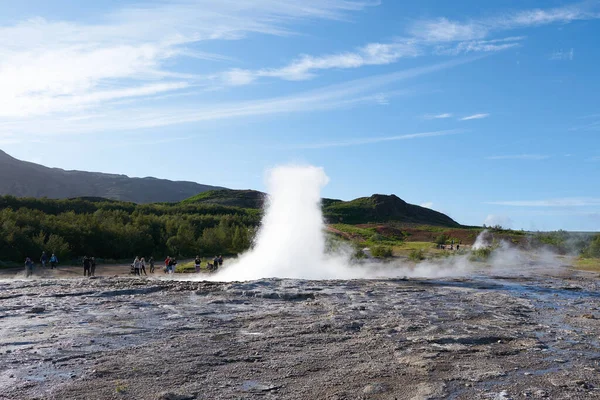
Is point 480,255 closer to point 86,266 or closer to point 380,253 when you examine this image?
point 380,253

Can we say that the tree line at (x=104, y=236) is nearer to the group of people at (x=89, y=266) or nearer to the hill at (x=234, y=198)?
the group of people at (x=89, y=266)

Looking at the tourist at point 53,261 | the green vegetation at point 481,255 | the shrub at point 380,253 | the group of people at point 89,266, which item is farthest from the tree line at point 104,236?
the green vegetation at point 481,255

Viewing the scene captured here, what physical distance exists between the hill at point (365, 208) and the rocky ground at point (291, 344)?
8312cm

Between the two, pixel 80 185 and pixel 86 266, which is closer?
pixel 86 266

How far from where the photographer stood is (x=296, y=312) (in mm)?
17766

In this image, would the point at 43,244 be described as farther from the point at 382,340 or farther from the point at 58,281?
the point at 382,340

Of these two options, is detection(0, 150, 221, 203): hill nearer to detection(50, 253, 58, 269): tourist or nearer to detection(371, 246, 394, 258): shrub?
detection(50, 253, 58, 269): tourist

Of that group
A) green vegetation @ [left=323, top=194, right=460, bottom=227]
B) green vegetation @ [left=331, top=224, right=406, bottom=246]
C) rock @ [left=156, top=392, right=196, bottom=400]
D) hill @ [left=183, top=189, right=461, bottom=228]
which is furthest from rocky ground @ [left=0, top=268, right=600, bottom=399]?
hill @ [left=183, top=189, right=461, bottom=228]

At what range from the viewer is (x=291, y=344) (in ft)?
42.7

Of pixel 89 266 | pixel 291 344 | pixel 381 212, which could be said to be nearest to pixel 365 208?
pixel 381 212

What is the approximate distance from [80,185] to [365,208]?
228ft

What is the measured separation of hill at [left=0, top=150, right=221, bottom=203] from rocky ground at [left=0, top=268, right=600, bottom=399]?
99.3 meters

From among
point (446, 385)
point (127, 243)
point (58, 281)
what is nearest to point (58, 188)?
point (127, 243)

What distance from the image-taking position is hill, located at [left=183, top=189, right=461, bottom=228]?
110 m
